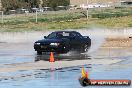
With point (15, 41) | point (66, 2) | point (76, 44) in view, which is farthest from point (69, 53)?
point (66, 2)

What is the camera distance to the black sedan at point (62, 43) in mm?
33125

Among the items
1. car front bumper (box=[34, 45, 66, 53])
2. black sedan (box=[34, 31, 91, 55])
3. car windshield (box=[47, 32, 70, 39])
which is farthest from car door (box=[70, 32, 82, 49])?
car front bumper (box=[34, 45, 66, 53])

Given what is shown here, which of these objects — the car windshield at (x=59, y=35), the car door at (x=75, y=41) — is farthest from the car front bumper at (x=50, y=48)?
the car windshield at (x=59, y=35)

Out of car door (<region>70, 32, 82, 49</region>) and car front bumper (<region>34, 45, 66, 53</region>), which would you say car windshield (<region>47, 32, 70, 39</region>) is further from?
car front bumper (<region>34, 45, 66, 53</region>)

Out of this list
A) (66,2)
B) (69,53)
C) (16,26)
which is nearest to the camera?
(69,53)

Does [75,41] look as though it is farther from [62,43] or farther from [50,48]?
[50,48]

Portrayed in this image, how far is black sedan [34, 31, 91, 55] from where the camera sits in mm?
33125

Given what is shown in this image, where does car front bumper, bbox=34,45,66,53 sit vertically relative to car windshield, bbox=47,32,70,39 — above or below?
below

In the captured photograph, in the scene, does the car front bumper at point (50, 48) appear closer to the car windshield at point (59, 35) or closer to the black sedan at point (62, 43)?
the black sedan at point (62, 43)

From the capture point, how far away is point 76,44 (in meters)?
34.8

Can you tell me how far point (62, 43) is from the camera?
33375mm

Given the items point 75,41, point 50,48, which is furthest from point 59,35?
point 50,48

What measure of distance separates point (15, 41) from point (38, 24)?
33.7 feet

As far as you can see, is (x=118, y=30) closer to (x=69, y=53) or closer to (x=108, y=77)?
(x=69, y=53)
